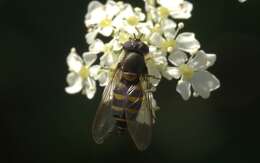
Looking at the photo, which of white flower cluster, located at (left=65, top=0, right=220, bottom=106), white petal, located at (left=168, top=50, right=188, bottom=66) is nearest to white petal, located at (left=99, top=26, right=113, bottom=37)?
white flower cluster, located at (left=65, top=0, right=220, bottom=106)

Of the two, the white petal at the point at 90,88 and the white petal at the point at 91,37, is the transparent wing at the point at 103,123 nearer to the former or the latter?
the white petal at the point at 90,88

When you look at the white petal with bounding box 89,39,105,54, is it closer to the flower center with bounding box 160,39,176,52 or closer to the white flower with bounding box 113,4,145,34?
the white flower with bounding box 113,4,145,34

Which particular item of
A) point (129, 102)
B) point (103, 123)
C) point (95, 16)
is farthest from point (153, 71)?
point (95, 16)

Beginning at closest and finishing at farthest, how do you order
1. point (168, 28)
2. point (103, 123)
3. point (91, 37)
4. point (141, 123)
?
point (141, 123) < point (103, 123) < point (168, 28) < point (91, 37)

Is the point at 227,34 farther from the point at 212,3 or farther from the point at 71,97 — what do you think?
the point at 71,97

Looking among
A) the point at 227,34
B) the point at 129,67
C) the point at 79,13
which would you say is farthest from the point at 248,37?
the point at 129,67

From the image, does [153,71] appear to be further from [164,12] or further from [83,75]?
[83,75]

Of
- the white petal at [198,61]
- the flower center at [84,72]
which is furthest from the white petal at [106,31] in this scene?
the white petal at [198,61]
